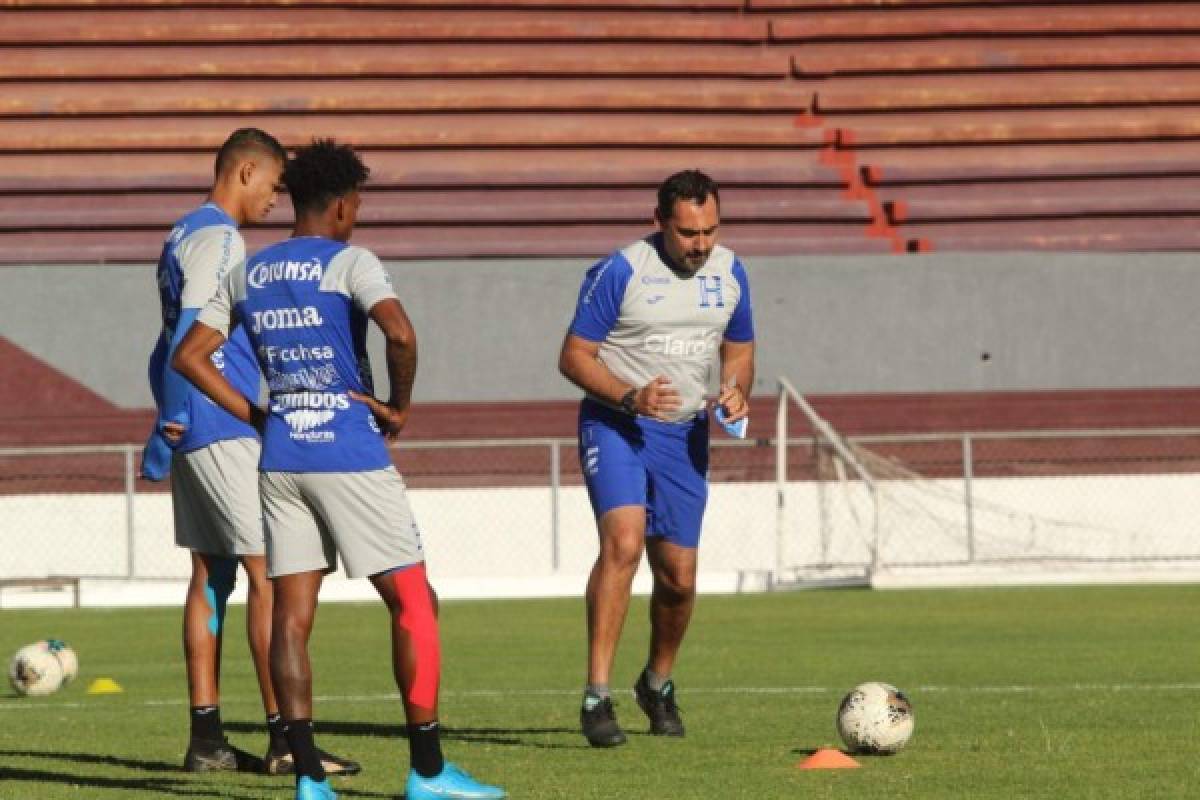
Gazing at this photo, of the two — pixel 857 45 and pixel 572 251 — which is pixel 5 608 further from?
pixel 857 45

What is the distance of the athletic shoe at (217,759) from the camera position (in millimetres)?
7367

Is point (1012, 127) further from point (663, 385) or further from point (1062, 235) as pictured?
point (663, 385)

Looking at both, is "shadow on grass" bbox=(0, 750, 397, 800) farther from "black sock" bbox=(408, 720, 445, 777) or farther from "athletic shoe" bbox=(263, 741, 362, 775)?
"black sock" bbox=(408, 720, 445, 777)

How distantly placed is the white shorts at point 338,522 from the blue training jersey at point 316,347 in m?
0.04

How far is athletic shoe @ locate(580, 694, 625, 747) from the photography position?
25.9 feet

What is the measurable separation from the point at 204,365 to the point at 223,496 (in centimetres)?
90

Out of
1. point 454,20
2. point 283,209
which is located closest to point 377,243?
point 283,209

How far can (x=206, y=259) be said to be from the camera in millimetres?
7188

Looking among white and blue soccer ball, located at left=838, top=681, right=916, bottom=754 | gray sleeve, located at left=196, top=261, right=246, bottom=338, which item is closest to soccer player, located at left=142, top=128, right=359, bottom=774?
gray sleeve, located at left=196, top=261, right=246, bottom=338

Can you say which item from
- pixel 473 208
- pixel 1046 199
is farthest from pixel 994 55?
pixel 473 208

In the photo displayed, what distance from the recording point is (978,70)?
24250 millimetres

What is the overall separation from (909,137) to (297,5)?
21.7ft

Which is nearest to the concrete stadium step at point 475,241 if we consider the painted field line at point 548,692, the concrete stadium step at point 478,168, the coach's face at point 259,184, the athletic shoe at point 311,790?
the concrete stadium step at point 478,168

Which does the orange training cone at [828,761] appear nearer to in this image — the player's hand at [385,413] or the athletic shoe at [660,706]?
the athletic shoe at [660,706]
